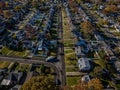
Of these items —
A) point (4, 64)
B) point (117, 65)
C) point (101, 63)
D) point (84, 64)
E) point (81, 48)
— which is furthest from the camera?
point (81, 48)

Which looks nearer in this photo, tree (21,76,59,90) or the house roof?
tree (21,76,59,90)

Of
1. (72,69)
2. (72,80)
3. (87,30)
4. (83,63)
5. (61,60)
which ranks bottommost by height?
(87,30)

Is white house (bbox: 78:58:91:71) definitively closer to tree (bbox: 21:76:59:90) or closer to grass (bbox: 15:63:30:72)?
grass (bbox: 15:63:30:72)

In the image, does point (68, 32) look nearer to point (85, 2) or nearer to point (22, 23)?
point (22, 23)

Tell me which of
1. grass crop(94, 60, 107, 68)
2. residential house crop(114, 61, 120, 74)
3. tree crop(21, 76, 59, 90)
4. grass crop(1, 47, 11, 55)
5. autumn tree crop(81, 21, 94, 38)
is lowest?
autumn tree crop(81, 21, 94, 38)

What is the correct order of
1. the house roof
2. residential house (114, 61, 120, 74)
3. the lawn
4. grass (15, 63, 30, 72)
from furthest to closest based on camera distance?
residential house (114, 61, 120, 74) < the house roof < the lawn < grass (15, 63, 30, 72)

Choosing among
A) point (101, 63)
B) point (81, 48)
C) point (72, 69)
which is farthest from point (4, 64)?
point (101, 63)

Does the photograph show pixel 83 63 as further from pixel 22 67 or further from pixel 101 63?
pixel 22 67

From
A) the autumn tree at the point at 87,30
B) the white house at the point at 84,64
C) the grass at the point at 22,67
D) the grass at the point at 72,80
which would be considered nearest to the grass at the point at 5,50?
the grass at the point at 22,67

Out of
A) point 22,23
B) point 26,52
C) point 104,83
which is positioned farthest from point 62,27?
point 104,83

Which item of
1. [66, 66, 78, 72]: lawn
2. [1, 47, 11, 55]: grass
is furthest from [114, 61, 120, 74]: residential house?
[1, 47, 11, 55]: grass
